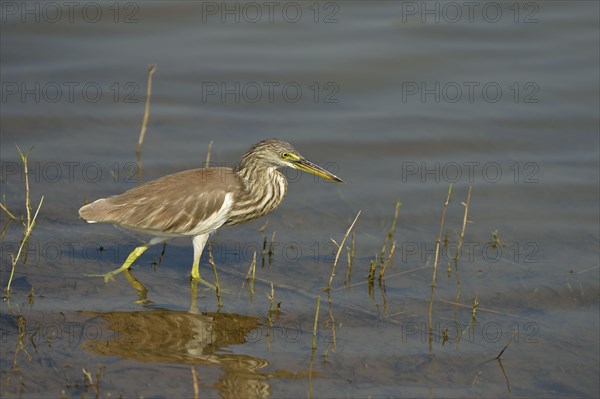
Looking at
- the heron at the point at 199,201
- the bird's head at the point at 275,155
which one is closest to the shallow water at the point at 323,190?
the heron at the point at 199,201

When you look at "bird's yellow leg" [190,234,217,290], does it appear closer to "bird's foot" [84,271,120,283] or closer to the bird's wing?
the bird's wing

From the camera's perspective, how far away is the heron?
31.4 ft

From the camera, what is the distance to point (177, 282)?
969 cm

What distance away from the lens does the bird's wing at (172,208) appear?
31.3 ft

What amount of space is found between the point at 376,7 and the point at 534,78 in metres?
3.30

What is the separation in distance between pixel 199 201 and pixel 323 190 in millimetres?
2674

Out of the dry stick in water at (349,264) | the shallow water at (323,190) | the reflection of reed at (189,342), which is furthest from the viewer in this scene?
the dry stick in water at (349,264)

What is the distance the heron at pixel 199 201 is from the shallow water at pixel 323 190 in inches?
19.1

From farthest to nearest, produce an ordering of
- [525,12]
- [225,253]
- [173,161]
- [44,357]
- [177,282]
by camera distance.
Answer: [525,12] → [173,161] → [225,253] → [177,282] → [44,357]

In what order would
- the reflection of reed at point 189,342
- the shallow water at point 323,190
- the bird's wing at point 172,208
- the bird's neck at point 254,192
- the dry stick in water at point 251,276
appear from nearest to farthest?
the reflection of reed at point 189,342 → the shallow water at point 323,190 → the dry stick in water at point 251,276 → the bird's wing at point 172,208 → the bird's neck at point 254,192

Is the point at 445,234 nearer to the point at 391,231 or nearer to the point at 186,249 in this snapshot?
the point at 391,231

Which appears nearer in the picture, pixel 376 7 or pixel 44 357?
pixel 44 357

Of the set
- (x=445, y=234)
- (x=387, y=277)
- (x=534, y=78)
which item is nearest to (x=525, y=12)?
(x=534, y=78)

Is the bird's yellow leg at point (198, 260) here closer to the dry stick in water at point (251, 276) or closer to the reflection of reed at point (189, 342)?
the dry stick in water at point (251, 276)
